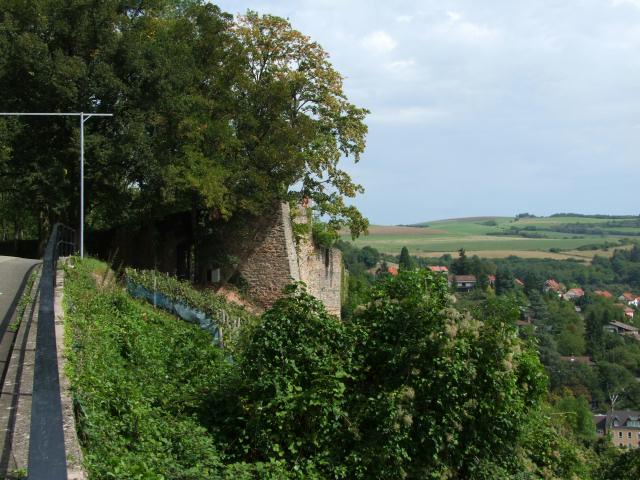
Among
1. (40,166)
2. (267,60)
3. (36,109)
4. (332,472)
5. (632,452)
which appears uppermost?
(267,60)

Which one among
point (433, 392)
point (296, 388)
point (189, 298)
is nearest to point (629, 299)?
point (189, 298)

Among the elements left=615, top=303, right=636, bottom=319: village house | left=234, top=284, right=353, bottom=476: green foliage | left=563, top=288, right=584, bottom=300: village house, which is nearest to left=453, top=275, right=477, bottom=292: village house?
left=563, top=288, right=584, bottom=300: village house

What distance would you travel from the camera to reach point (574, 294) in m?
122

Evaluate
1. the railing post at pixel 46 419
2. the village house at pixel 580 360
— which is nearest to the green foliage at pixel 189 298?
the railing post at pixel 46 419

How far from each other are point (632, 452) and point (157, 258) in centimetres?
1539

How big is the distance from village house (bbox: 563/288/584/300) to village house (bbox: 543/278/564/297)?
1.10 metres

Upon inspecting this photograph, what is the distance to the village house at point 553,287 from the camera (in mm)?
117094

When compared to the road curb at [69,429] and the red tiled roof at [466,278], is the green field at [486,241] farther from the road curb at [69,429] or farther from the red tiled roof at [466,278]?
the road curb at [69,429]

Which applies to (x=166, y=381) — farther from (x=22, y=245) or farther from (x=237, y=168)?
(x=22, y=245)

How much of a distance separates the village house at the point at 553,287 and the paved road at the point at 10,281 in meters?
99.4

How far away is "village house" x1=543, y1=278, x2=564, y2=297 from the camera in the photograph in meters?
117

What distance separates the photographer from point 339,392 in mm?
10125

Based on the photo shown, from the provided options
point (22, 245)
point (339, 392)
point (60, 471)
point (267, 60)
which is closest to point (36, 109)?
point (267, 60)

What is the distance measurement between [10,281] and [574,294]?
113169 millimetres
